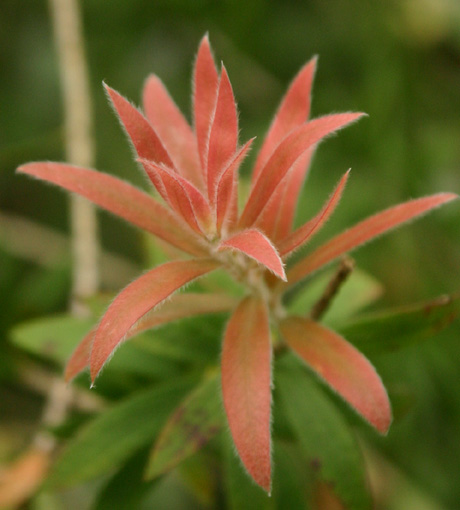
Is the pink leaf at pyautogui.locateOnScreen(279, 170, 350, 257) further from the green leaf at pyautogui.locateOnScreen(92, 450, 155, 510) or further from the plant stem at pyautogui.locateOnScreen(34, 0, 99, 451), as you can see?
the plant stem at pyautogui.locateOnScreen(34, 0, 99, 451)

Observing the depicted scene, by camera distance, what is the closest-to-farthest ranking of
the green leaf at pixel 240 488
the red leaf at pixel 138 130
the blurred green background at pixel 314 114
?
the red leaf at pixel 138 130
the green leaf at pixel 240 488
the blurred green background at pixel 314 114

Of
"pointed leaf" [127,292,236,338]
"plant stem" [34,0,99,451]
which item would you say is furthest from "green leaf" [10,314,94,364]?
"plant stem" [34,0,99,451]

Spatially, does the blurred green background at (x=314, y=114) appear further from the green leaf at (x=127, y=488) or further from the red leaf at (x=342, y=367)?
the red leaf at (x=342, y=367)

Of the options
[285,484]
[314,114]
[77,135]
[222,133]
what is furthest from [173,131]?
[314,114]

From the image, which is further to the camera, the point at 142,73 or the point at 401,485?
the point at 142,73

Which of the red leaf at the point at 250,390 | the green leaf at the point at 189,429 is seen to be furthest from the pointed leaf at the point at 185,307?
the green leaf at the point at 189,429

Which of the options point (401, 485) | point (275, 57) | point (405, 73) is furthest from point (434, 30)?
point (401, 485)

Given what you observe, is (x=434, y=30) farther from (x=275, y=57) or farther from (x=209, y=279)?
(x=209, y=279)
